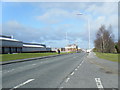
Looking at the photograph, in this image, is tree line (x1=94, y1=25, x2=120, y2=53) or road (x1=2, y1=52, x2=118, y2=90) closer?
road (x1=2, y1=52, x2=118, y2=90)

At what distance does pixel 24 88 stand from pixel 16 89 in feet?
1.19

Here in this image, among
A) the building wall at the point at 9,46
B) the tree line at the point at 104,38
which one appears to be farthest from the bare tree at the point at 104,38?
the building wall at the point at 9,46

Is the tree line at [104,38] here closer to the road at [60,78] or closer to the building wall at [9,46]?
the building wall at [9,46]

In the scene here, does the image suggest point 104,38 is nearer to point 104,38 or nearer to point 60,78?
point 104,38

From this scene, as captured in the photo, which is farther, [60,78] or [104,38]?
[104,38]

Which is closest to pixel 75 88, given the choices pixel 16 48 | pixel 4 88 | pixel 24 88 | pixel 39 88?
pixel 39 88

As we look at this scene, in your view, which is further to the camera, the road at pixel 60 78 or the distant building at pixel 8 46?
the distant building at pixel 8 46

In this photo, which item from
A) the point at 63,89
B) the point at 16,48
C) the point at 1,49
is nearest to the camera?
the point at 63,89

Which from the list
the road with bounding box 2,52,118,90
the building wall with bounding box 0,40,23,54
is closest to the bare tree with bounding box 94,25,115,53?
the building wall with bounding box 0,40,23,54

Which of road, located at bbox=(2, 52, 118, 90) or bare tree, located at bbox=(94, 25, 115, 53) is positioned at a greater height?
bare tree, located at bbox=(94, 25, 115, 53)

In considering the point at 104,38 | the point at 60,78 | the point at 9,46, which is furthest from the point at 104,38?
the point at 60,78

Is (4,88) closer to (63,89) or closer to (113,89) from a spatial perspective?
(63,89)

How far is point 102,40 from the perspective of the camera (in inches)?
2918

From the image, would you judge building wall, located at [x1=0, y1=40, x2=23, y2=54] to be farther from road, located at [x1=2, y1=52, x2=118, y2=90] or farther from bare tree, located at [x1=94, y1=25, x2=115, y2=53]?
road, located at [x1=2, y1=52, x2=118, y2=90]
